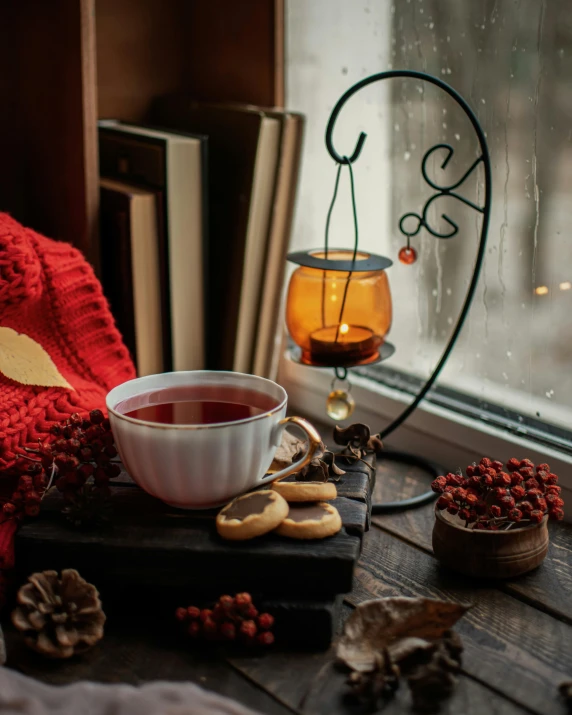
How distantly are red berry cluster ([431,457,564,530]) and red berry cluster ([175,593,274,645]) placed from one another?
8.2 inches

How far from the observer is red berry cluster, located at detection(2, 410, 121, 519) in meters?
0.67

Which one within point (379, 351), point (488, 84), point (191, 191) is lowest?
point (379, 351)

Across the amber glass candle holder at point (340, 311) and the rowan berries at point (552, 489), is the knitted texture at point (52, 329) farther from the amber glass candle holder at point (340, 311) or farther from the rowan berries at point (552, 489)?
the rowan berries at point (552, 489)


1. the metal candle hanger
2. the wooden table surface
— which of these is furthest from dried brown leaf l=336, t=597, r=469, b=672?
the metal candle hanger

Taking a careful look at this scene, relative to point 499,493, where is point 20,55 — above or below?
above

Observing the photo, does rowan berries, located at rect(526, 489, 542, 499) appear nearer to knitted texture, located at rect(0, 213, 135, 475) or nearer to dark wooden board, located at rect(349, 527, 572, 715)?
dark wooden board, located at rect(349, 527, 572, 715)

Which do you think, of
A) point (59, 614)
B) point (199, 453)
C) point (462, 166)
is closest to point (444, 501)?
point (199, 453)

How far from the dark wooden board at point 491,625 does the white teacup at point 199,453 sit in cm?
15

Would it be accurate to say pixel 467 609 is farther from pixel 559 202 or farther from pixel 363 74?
pixel 363 74

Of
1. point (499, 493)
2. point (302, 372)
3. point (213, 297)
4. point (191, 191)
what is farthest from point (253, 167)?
point (499, 493)

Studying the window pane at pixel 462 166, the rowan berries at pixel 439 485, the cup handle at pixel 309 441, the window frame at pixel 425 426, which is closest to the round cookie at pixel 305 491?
the cup handle at pixel 309 441

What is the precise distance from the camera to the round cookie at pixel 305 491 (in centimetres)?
67

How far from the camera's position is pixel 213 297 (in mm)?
1113

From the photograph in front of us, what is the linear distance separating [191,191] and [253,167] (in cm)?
8
